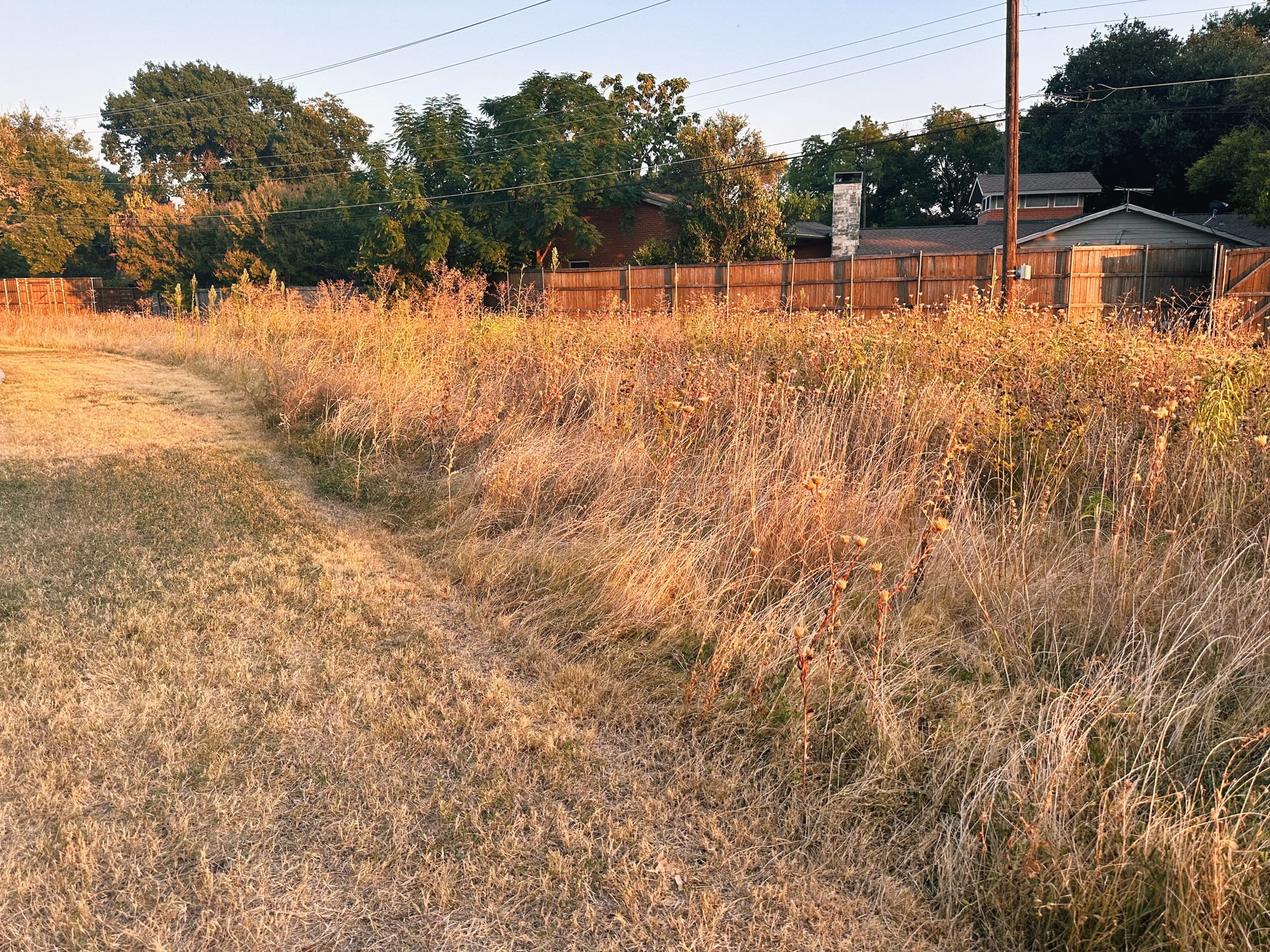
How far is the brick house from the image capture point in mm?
28156

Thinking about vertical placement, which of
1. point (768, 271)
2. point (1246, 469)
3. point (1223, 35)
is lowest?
point (1246, 469)

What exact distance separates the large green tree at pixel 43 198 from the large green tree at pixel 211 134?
16.2 metres

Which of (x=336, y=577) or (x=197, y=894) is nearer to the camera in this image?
(x=197, y=894)

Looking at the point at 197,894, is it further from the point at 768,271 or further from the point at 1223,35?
the point at 1223,35

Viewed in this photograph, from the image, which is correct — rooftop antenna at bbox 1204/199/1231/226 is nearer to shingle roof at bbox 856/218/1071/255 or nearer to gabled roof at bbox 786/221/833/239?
shingle roof at bbox 856/218/1071/255

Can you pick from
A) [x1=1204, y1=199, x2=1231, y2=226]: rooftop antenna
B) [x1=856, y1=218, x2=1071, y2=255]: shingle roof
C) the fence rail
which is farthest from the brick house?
[x1=1204, y1=199, x2=1231, y2=226]: rooftop antenna

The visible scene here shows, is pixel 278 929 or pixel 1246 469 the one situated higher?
pixel 1246 469

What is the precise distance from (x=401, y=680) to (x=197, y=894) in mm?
1046

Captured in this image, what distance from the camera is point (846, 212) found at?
2522cm

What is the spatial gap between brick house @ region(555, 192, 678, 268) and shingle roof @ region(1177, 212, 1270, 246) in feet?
57.1

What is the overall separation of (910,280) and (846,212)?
8.54 meters

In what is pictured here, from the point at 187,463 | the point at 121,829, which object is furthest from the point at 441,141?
the point at 121,829

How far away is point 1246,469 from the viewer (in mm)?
3551

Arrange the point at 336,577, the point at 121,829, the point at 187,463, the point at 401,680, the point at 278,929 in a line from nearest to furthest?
the point at 278,929
the point at 121,829
the point at 401,680
the point at 336,577
the point at 187,463
